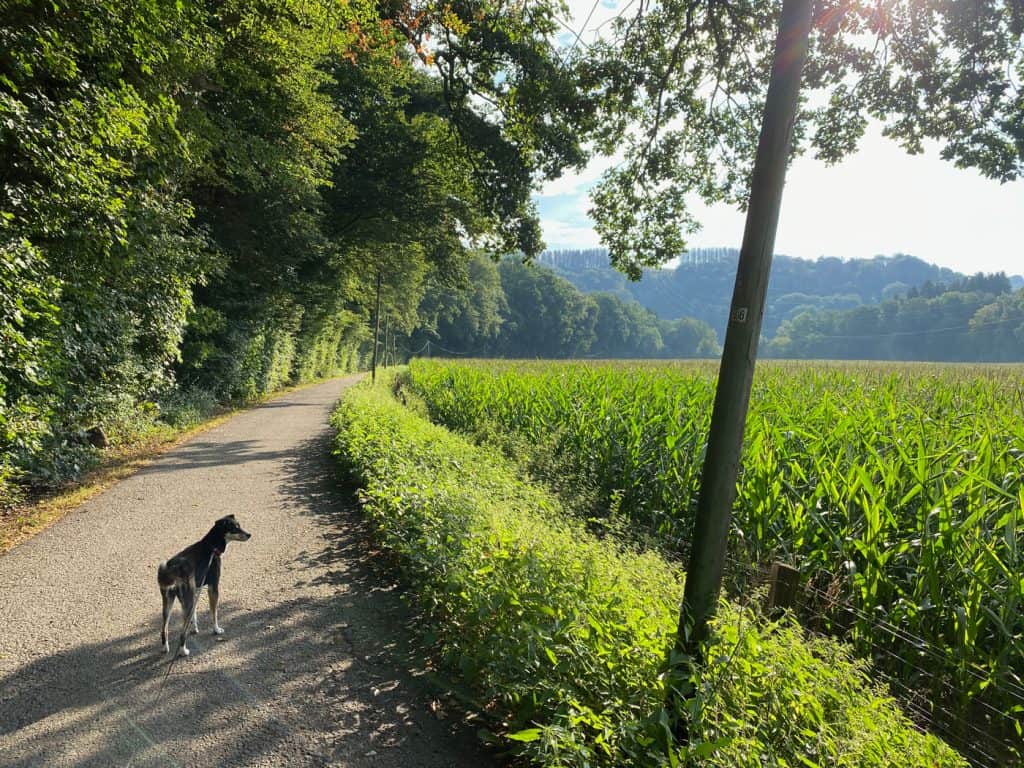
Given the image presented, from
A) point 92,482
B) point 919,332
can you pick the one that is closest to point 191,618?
point 92,482

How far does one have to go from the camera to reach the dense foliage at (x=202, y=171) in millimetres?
5078

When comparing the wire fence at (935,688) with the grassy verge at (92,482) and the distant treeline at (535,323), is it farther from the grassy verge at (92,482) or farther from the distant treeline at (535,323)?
the distant treeline at (535,323)

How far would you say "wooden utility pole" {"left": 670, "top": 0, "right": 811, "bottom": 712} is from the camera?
6.67 ft

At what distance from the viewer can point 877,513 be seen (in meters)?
3.19

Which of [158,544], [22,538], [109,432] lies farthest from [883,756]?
[109,432]

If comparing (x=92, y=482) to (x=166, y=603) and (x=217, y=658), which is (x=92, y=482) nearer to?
(x=166, y=603)

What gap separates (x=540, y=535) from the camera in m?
3.73

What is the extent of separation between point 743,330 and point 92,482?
8542 mm

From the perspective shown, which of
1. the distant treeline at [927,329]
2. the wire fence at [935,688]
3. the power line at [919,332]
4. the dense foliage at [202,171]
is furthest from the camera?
the distant treeline at [927,329]

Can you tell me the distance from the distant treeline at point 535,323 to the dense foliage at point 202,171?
26.7 feet

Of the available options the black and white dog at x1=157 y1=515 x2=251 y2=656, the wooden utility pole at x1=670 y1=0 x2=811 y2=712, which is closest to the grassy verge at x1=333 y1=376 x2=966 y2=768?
the wooden utility pole at x1=670 y1=0 x2=811 y2=712

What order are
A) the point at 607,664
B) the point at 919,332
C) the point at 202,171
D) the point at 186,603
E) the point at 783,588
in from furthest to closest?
the point at 919,332, the point at 202,171, the point at 186,603, the point at 783,588, the point at 607,664

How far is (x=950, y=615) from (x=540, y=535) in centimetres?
247

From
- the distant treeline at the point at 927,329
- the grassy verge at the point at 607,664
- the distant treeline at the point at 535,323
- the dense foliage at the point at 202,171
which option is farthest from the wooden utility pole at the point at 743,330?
the distant treeline at the point at 927,329
